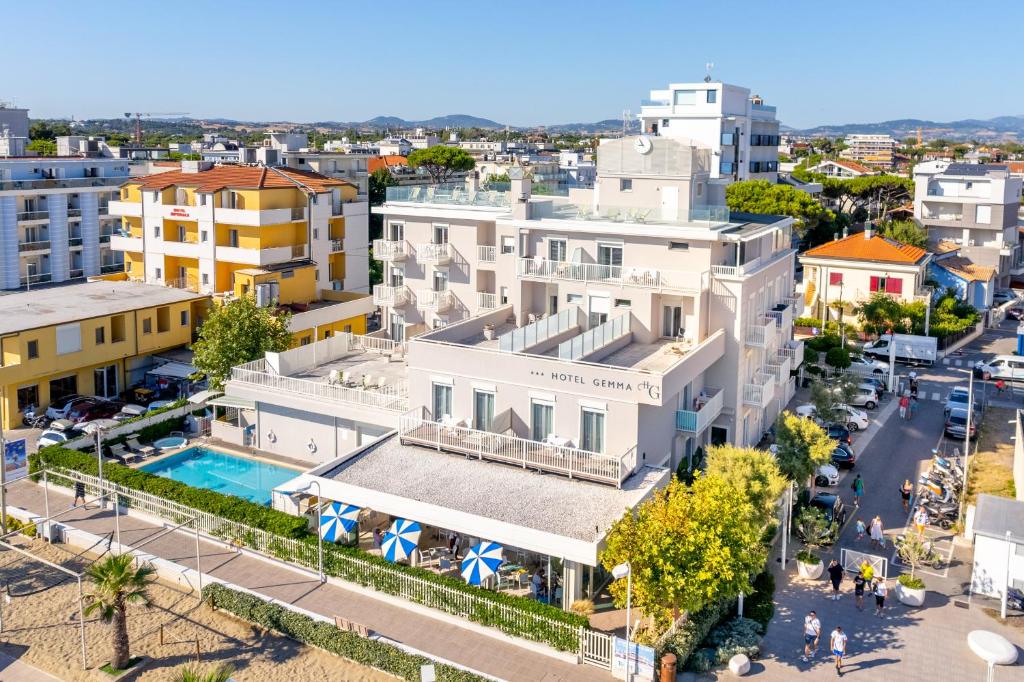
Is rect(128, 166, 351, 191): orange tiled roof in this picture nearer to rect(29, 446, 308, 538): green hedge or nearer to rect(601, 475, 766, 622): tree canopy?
rect(29, 446, 308, 538): green hedge

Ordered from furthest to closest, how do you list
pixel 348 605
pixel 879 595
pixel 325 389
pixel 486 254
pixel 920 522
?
pixel 486 254 < pixel 325 389 < pixel 920 522 < pixel 879 595 < pixel 348 605

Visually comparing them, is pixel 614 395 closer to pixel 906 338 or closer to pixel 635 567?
pixel 635 567

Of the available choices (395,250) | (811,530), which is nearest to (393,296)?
(395,250)

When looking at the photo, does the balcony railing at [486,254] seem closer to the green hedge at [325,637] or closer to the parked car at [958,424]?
the green hedge at [325,637]

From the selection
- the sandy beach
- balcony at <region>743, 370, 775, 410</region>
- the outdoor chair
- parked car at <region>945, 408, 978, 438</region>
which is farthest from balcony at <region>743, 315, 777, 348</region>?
the outdoor chair

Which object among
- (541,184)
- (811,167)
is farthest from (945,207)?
(811,167)

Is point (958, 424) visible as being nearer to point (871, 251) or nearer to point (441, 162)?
point (871, 251)
